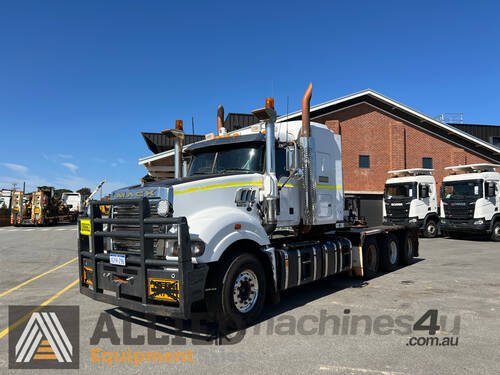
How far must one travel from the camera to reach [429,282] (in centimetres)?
822

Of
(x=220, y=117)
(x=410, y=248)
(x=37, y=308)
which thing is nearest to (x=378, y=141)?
(x=410, y=248)

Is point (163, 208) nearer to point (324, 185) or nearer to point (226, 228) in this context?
point (226, 228)

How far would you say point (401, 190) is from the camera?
62.1 feet

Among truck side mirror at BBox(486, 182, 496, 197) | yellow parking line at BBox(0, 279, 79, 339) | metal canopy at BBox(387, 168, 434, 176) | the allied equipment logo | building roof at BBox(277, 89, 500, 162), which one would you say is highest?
building roof at BBox(277, 89, 500, 162)

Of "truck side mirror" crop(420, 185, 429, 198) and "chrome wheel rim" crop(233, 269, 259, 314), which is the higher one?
"truck side mirror" crop(420, 185, 429, 198)

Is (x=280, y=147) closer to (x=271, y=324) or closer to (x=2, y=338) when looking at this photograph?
(x=271, y=324)

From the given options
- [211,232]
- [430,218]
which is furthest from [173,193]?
[430,218]

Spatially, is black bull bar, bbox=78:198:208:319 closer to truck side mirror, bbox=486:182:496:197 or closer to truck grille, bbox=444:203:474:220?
truck grille, bbox=444:203:474:220

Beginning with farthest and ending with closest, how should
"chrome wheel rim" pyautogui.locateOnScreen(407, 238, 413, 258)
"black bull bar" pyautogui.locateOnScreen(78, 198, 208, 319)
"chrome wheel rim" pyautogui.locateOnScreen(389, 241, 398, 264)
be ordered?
1. "chrome wheel rim" pyautogui.locateOnScreen(407, 238, 413, 258)
2. "chrome wheel rim" pyautogui.locateOnScreen(389, 241, 398, 264)
3. "black bull bar" pyautogui.locateOnScreen(78, 198, 208, 319)

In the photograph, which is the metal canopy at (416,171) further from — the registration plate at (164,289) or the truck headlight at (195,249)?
the registration plate at (164,289)

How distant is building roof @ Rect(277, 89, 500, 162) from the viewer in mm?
23531

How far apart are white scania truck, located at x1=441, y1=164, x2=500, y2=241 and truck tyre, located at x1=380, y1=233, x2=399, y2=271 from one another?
28.9 ft

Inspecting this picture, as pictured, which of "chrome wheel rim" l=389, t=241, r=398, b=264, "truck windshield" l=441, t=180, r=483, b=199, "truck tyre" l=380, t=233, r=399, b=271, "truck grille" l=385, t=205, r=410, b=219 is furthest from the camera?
"truck grille" l=385, t=205, r=410, b=219

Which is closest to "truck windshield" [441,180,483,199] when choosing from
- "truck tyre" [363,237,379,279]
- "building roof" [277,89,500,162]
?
"building roof" [277,89,500,162]
